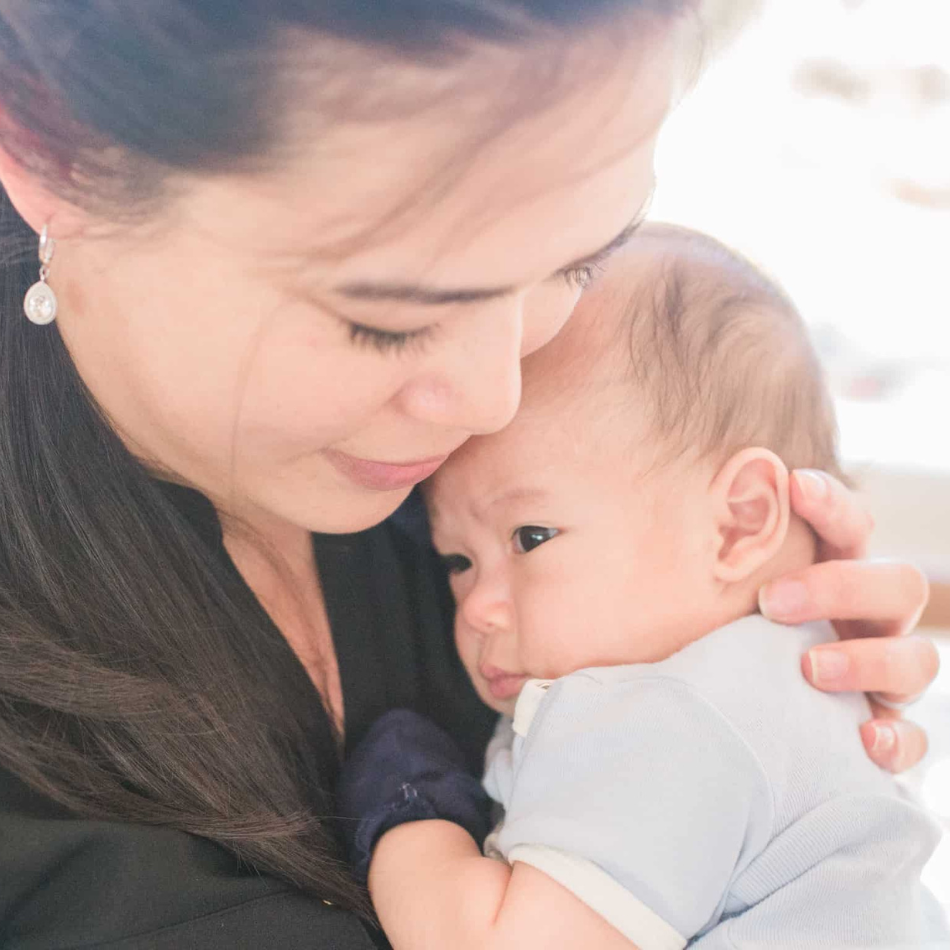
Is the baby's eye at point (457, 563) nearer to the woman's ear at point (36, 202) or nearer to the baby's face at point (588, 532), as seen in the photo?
the baby's face at point (588, 532)

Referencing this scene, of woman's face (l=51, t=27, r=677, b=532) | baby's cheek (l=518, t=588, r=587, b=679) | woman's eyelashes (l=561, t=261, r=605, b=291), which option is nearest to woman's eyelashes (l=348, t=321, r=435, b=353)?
woman's face (l=51, t=27, r=677, b=532)

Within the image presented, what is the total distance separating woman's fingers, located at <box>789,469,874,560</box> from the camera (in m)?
0.97

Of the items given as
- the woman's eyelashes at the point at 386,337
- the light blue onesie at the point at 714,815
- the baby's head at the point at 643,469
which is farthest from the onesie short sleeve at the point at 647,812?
the woman's eyelashes at the point at 386,337

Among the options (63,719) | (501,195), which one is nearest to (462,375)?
(501,195)

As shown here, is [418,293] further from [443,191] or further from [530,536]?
[530,536]

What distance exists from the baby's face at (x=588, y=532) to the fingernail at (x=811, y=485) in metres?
0.10

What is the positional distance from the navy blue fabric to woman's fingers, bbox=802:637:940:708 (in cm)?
33

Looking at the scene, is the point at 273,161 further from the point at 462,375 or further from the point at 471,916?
the point at 471,916

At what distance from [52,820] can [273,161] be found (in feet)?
1.51

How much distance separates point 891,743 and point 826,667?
4.1 inches

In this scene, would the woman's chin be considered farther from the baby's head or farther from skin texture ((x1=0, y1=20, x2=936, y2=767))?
the baby's head

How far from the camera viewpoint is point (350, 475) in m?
0.85

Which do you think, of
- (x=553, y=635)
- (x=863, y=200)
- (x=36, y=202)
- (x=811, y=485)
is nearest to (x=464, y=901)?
(x=553, y=635)

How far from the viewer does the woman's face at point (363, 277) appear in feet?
2.12
